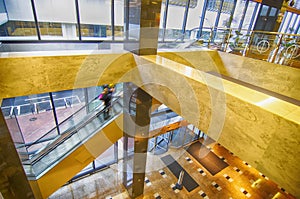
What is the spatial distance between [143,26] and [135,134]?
9.24ft

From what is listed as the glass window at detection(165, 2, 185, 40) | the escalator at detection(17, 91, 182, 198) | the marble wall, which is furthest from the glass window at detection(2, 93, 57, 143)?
the marble wall

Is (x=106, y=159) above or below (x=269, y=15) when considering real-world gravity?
below

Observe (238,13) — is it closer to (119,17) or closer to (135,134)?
(119,17)

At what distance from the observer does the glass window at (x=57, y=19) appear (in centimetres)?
404

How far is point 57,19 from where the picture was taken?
4.32 m

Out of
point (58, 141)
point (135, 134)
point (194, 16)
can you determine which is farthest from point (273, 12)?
point (58, 141)

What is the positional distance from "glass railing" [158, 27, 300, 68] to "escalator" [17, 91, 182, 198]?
122 inches

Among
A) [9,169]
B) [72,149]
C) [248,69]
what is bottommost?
[72,149]

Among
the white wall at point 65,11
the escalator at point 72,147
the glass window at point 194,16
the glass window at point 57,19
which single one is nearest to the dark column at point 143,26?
the white wall at point 65,11

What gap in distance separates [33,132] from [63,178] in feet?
14.3

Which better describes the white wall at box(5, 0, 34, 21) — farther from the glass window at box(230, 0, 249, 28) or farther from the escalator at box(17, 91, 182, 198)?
the glass window at box(230, 0, 249, 28)

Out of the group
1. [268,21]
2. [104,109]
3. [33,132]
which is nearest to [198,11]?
[268,21]

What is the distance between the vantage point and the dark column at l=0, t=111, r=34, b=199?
8.16 ft

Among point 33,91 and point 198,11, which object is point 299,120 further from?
point 198,11
